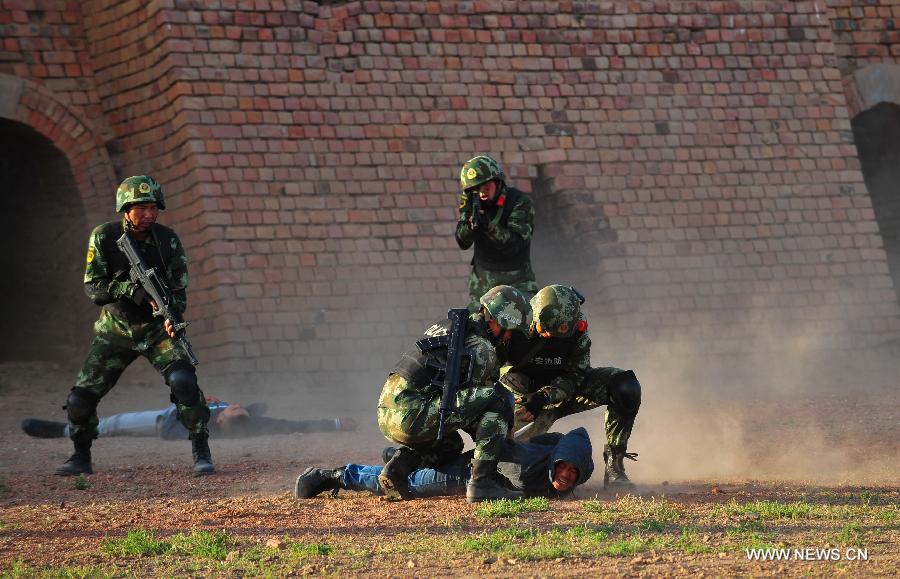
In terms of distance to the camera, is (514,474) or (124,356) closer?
(514,474)

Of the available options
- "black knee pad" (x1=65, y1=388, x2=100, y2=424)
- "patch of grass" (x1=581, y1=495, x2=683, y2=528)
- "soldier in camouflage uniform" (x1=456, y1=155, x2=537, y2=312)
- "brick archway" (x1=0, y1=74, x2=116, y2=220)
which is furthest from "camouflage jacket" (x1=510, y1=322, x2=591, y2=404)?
"brick archway" (x1=0, y1=74, x2=116, y2=220)

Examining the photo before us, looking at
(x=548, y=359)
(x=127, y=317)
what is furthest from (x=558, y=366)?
(x=127, y=317)

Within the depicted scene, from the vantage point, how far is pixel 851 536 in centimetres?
561

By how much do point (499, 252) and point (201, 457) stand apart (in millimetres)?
2446

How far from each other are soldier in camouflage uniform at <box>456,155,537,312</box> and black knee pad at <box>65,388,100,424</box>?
2.49m

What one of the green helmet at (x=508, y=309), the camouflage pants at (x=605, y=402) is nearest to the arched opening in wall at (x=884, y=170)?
the camouflage pants at (x=605, y=402)

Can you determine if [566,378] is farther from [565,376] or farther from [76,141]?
[76,141]

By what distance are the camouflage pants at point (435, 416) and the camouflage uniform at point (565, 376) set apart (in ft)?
2.35

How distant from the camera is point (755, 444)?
9.56 m

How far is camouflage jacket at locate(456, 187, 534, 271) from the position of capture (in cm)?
910

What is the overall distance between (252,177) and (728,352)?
537 centimetres

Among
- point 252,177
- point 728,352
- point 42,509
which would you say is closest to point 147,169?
point 252,177

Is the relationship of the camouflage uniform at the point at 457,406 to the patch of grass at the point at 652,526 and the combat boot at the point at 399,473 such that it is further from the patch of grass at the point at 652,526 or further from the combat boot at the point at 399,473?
the patch of grass at the point at 652,526

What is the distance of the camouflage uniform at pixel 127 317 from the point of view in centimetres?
796
